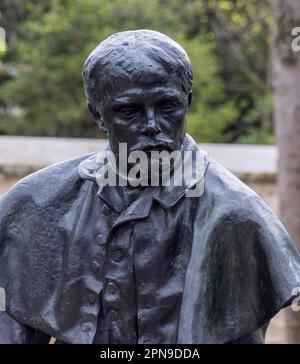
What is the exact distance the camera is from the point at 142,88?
217cm

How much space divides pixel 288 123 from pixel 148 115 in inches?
138

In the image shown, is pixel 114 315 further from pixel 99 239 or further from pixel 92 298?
pixel 99 239

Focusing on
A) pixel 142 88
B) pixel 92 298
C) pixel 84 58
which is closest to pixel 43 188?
pixel 92 298

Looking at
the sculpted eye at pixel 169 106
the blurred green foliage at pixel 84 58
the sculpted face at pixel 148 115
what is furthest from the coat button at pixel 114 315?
the blurred green foliage at pixel 84 58

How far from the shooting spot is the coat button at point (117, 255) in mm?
2289

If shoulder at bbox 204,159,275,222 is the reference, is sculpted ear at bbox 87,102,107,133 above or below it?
above

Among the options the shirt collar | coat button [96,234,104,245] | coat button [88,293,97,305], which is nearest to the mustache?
the shirt collar

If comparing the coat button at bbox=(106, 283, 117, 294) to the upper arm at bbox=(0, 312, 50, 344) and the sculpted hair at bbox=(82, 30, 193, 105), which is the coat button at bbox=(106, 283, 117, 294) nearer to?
the upper arm at bbox=(0, 312, 50, 344)

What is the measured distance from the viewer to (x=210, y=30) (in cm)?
1266

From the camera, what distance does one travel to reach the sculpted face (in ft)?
7.13
